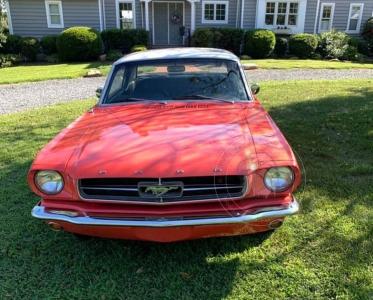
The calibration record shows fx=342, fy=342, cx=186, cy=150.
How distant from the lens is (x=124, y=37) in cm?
A: 1653

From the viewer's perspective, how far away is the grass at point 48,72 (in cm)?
1163

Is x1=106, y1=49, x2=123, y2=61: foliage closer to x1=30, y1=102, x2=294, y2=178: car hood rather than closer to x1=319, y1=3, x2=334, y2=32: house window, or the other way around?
x1=319, y1=3, x2=334, y2=32: house window

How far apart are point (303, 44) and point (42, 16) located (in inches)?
515

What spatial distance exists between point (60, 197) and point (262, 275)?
1.65m

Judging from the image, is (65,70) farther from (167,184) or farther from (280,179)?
(280,179)

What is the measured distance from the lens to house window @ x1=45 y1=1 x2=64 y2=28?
17328 mm

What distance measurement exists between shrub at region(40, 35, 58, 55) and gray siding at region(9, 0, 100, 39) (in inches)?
52.7

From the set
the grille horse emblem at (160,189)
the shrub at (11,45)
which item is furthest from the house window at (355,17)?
the grille horse emblem at (160,189)

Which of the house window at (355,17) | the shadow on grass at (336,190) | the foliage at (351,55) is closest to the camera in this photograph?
the shadow on grass at (336,190)

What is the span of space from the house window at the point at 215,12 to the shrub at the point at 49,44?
7599mm

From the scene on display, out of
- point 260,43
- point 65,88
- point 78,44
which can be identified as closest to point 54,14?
point 78,44

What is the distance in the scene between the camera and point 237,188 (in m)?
2.47

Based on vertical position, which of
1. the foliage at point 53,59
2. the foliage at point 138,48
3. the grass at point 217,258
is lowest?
the grass at point 217,258

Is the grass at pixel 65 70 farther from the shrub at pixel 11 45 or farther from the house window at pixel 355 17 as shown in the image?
the house window at pixel 355 17
